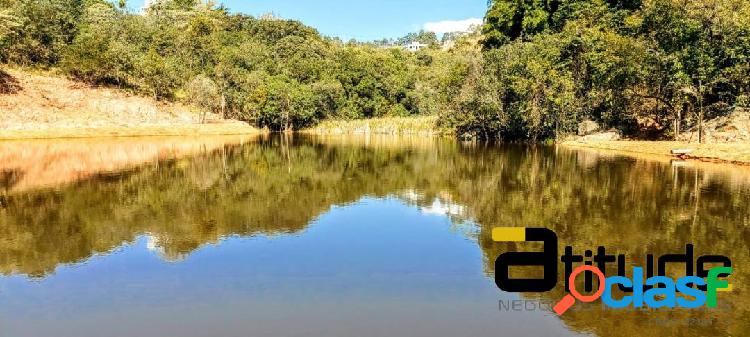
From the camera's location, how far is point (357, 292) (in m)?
12.4

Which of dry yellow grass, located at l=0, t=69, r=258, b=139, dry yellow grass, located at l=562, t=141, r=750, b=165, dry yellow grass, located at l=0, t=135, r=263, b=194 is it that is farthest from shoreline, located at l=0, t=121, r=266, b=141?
dry yellow grass, located at l=562, t=141, r=750, b=165

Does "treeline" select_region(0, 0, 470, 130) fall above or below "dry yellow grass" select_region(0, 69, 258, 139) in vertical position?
above

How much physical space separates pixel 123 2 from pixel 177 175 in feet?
460

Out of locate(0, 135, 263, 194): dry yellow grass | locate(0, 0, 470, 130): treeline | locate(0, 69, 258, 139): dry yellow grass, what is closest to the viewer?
locate(0, 135, 263, 194): dry yellow grass

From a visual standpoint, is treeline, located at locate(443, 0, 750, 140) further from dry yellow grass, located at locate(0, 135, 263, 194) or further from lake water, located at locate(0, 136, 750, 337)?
dry yellow grass, located at locate(0, 135, 263, 194)

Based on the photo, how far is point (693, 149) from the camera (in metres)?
41.7

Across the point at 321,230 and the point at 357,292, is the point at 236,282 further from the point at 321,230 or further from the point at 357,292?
the point at 321,230

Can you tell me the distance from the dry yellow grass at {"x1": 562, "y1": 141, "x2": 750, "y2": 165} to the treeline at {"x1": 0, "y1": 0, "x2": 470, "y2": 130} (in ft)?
105

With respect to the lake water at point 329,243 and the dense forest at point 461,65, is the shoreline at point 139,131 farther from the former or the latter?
the lake water at point 329,243

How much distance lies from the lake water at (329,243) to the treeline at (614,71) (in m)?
14.8

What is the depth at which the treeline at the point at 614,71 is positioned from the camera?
146ft

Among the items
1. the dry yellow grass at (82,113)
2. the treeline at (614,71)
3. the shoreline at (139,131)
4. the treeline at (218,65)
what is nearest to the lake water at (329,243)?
the treeline at (614,71)

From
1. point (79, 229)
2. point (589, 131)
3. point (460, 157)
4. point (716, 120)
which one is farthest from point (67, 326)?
point (589, 131)

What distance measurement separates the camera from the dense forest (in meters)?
47.1
